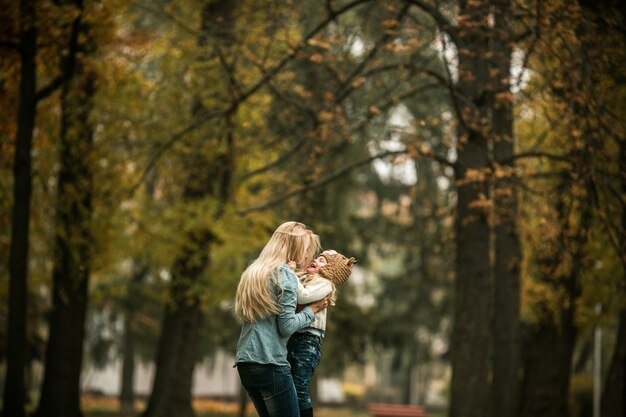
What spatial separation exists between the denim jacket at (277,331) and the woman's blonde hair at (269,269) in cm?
4

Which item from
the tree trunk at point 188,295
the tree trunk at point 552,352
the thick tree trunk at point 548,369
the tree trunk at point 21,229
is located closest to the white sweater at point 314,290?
the tree trunk at point 21,229

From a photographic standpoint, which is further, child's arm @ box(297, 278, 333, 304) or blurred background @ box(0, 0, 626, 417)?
blurred background @ box(0, 0, 626, 417)

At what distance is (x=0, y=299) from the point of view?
18672mm

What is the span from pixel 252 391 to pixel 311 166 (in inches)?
350

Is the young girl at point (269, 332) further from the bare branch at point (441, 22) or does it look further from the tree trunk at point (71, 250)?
the tree trunk at point (71, 250)

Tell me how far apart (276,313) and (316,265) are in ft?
2.21

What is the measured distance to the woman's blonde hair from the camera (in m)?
5.81

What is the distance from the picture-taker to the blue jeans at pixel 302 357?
6258 mm

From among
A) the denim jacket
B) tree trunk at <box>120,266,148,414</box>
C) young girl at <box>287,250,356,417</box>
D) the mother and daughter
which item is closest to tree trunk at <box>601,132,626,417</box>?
young girl at <box>287,250,356,417</box>

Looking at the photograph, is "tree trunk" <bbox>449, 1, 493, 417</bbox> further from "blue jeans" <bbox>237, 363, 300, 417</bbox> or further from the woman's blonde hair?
"blue jeans" <bbox>237, 363, 300, 417</bbox>

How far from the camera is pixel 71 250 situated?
16.9m

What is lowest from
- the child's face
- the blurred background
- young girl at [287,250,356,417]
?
young girl at [287,250,356,417]

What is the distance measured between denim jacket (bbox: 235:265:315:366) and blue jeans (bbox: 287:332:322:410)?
375 millimetres

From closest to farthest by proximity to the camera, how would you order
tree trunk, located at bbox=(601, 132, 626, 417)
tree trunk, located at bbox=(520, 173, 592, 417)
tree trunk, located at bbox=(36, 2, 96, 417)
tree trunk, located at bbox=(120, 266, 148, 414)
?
tree trunk, located at bbox=(36, 2, 96, 417) < tree trunk, located at bbox=(601, 132, 626, 417) < tree trunk, located at bbox=(520, 173, 592, 417) < tree trunk, located at bbox=(120, 266, 148, 414)
